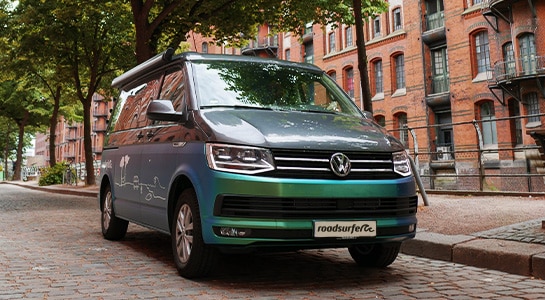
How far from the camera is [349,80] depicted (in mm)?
32812

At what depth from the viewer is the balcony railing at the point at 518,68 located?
21609mm

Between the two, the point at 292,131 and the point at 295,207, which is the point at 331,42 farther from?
the point at 295,207

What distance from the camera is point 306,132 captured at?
4.25 meters

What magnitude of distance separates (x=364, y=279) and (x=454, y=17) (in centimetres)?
2424

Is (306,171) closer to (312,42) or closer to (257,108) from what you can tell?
(257,108)

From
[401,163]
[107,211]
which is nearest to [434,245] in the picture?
[401,163]

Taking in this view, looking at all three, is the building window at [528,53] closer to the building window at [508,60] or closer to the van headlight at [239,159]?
the building window at [508,60]

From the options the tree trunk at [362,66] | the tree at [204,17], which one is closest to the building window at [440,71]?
the tree at [204,17]

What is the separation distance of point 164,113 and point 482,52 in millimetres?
23718

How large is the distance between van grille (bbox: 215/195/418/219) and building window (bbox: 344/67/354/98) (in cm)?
2856

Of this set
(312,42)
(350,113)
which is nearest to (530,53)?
(312,42)

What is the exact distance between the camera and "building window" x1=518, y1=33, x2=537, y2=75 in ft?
71.7

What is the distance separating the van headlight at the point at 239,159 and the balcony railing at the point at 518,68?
2085cm

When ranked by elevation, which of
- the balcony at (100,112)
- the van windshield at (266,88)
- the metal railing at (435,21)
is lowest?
the van windshield at (266,88)
